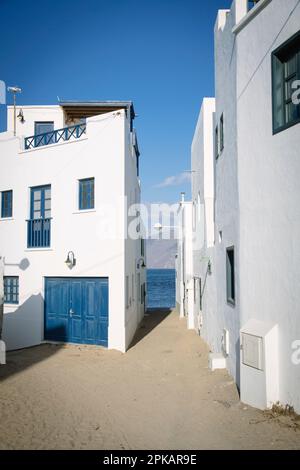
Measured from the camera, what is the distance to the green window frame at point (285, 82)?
6.82m

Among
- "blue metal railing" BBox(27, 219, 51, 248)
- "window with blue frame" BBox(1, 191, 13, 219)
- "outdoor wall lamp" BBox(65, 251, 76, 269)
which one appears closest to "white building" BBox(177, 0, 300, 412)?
"outdoor wall lamp" BBox(65, 251, 76, 269)

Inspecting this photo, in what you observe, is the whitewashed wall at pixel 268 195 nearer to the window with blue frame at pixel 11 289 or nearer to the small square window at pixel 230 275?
the small square window at pixel 230 275

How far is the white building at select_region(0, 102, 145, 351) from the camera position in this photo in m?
13.0

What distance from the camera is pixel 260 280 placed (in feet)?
24.4

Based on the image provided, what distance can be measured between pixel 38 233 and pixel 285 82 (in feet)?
34.2

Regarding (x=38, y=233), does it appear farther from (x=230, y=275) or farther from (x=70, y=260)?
(x=230, y=275)

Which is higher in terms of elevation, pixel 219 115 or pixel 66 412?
pixel 219 115

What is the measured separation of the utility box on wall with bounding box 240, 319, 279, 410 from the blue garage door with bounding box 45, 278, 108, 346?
Answer: 6499 mm

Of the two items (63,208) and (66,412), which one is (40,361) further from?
(63,208)

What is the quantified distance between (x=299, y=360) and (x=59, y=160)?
1099 cm

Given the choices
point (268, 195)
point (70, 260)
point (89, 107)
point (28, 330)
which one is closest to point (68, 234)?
point (70, 260)

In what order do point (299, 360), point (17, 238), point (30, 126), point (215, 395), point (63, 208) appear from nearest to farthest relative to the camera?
1. point (299, 360)
2. point (215, 395)
3. point (63, 208)
4. point (17, 238)
5. point (30, 126)

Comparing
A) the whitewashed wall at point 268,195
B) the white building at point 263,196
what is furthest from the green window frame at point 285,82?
the whitewashed wall at point 268,195

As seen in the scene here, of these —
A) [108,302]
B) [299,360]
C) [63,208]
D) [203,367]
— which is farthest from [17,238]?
[299,360]
